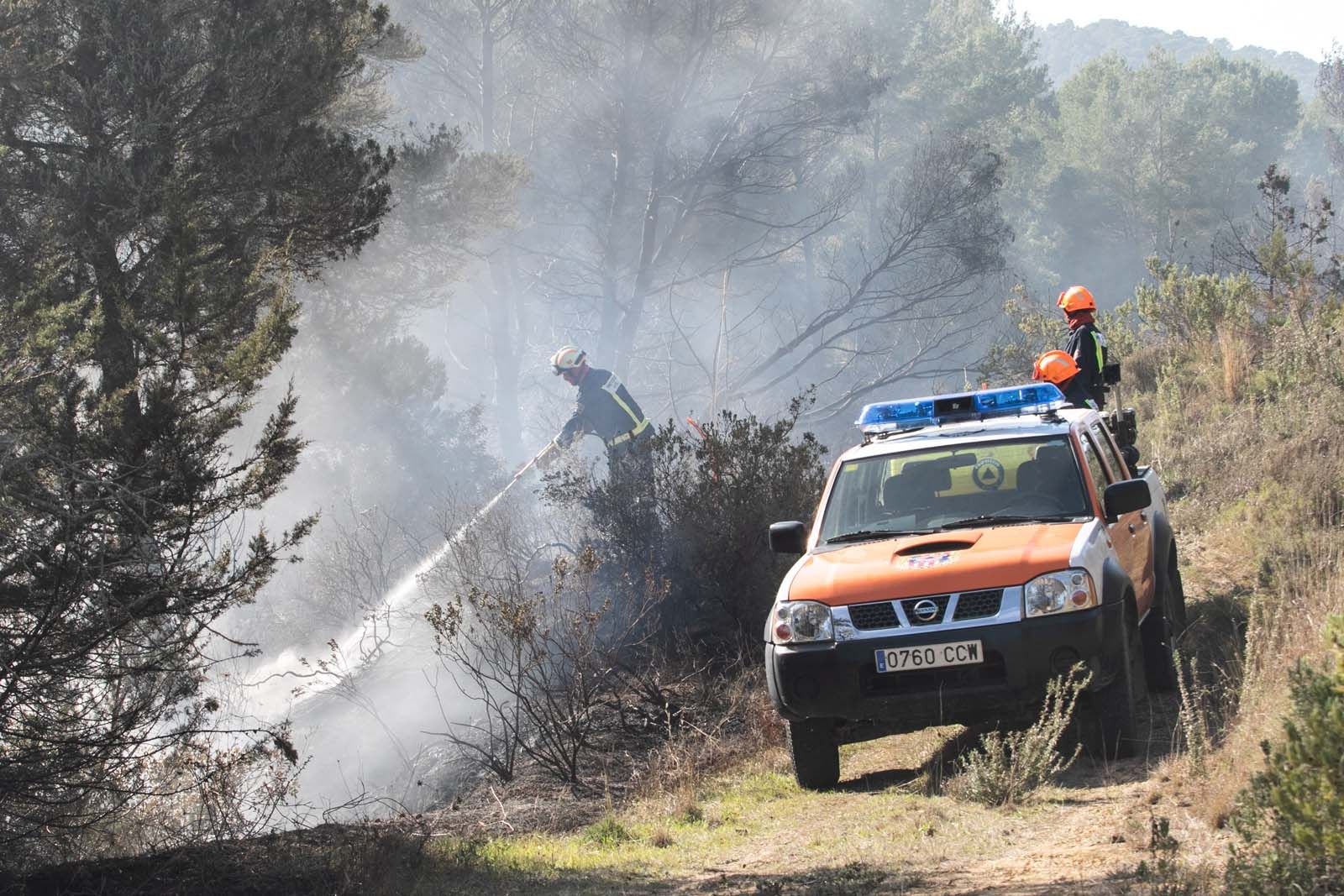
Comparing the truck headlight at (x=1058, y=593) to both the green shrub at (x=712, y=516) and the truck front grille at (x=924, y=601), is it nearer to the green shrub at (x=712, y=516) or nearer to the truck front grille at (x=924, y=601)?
the truck front grille at (x=924, y=601)

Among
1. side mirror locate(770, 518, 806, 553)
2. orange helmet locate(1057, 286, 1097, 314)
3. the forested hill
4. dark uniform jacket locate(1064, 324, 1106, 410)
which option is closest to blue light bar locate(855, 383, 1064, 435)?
side mirror locate(770, 518, 806, 553)

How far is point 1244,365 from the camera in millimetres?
13516

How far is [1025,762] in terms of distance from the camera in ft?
17.7

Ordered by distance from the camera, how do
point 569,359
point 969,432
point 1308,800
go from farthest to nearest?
point 569,359
point 969,432
point 1308,800

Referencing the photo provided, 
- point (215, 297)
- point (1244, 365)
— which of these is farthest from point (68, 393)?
point (1244, 365)

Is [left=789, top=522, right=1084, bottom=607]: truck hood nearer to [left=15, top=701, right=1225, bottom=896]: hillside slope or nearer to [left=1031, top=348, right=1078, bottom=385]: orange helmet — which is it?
[left=15, top=701, right=1225, bottom=896]: hillside slope

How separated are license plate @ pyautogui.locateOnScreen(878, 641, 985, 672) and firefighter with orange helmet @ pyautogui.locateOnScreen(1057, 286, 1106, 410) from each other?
15.4 ft

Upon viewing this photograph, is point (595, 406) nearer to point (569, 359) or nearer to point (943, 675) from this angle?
point (569, 359)

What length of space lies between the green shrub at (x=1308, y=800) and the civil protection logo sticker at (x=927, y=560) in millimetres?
2189

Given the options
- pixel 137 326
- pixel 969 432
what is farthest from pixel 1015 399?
pixel 137 326

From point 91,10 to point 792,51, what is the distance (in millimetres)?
22587

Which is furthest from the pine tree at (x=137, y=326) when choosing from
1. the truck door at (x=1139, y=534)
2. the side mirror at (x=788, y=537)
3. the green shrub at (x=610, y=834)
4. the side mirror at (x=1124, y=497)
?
the truck door at (x=1139, y=534)

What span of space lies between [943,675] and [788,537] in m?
1.25

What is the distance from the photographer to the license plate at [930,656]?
557cm
